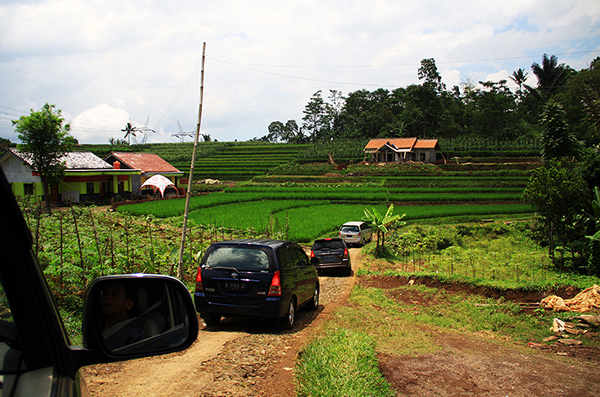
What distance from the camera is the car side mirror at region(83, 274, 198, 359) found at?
6.23 ft

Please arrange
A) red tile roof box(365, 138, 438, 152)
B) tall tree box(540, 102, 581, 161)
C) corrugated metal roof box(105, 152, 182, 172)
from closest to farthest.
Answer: tall tree box(540, 102, 581, 161) → corrugated metal roof box(105, 152, 182, 172) → red tile roof box(365, 138, 438, 152)

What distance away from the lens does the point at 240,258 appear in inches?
326

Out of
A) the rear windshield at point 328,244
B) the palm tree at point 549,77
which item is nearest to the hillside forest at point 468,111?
the palm tree at point 549,77

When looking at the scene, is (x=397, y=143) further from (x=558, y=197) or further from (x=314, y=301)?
(x=314, y=301)

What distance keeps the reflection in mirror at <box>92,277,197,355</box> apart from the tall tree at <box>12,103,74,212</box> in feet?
98.6

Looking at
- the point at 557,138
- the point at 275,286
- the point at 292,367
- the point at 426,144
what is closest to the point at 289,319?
the point at 275,286

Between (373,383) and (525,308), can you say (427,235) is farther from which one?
(373,383)

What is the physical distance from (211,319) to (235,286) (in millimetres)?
986

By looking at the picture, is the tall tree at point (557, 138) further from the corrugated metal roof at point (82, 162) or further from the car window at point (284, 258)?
the corrugated metal roof at point (82, 162)

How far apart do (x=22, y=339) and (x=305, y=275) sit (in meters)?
8.49

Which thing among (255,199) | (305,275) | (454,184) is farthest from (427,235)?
(454,184)

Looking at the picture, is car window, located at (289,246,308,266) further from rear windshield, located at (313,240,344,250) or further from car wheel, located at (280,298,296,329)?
rear windshield, located at (313,240,344,250)

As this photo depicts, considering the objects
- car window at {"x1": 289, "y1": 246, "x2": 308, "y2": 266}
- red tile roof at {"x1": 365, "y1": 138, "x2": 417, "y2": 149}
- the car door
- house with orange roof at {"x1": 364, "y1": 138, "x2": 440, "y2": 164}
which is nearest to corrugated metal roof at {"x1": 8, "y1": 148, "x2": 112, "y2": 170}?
car window at {"x1": 289, "y1": 246, "x2": 308, "y2": 266}

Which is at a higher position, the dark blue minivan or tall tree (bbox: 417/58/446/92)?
tall tree (bbox: 417/58/446/92)
